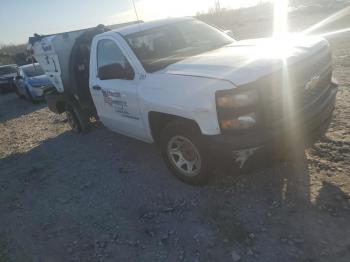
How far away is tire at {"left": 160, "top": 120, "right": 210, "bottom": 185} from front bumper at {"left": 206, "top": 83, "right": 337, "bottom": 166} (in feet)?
0.78

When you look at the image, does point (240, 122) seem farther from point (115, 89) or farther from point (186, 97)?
point (115, 89)

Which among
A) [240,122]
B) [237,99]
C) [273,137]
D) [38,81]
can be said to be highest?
[237,99]

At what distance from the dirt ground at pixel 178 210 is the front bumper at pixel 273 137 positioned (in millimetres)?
234

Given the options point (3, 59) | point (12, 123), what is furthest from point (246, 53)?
point (3, 59)

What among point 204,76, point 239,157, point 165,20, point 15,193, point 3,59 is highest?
point 165,20

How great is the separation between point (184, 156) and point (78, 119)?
13.5 feet

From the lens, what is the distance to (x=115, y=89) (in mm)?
5145

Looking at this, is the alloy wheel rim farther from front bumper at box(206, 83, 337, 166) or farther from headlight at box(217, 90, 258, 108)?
headlight at box(217, 90, 258, 108)

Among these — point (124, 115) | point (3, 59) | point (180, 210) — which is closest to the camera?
point (180, 210)

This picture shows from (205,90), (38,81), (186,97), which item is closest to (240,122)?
(205,90)

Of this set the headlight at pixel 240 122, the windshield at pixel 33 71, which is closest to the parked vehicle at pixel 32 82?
the windshield at pixel 33 71

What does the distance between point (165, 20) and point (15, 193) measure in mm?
3458

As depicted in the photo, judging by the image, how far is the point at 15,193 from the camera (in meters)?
5.70

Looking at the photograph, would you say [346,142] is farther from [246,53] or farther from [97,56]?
[97,56]
